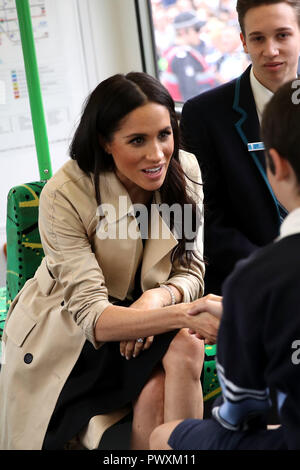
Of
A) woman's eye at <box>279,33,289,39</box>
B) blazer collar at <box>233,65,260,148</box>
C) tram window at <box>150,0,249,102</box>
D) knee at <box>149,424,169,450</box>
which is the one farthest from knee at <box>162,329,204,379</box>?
tram window at <box>150,0,249,102</box>

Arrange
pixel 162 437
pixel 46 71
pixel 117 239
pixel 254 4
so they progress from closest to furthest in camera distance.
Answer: pixel 162 437
pixel 117 239
pixel 254 4
pixel 46 71

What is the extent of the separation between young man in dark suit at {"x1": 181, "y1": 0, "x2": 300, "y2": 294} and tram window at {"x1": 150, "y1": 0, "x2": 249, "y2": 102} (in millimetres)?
1415

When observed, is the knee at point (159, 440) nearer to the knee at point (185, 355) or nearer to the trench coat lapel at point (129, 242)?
the knee at point (185, 355)

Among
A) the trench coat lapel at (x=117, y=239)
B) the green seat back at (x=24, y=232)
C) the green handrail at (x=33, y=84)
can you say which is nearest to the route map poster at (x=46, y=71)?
the green handrail at (x=33, y=84)

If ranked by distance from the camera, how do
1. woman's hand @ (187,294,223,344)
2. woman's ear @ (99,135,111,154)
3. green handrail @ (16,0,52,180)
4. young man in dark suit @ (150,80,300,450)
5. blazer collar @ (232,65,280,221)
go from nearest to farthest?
young man in dark suit @ (150,80,300,450) → woman's hand @ (187,294,223,344) → woman's ear @ (99,135,111,154) → blazer collar @ (232,65,280,221) → green handrail @ (16,0,52,180)

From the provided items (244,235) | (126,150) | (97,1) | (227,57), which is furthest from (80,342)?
(97,1)

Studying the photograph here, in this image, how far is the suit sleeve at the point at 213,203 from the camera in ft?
7.46

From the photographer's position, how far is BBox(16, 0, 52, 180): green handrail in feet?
8.19

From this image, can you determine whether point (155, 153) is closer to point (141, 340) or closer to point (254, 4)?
point (141, 340)

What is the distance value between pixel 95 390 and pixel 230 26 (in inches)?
96.6

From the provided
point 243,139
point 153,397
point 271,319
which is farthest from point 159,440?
point 243,139

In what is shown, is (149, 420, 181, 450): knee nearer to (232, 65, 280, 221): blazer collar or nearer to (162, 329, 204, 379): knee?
(162, 329, 204, 379): knee

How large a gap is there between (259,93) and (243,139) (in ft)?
0.53

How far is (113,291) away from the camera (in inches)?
76.0
